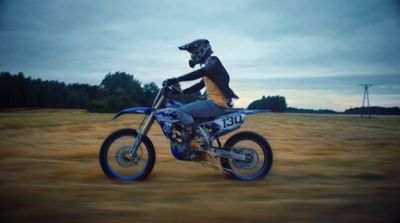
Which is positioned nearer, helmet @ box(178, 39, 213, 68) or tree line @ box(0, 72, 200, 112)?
helmet @ box(178, 39, 213, 68)

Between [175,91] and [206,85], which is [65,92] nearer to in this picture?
[175,91]

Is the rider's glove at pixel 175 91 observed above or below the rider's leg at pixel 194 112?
above

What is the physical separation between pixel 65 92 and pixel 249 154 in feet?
16.4

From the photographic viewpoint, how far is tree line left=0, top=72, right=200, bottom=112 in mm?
6539

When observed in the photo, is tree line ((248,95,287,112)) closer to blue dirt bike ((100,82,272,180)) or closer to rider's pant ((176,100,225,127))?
blue dirt bike ((100,82,272,180))

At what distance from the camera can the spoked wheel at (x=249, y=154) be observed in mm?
4824

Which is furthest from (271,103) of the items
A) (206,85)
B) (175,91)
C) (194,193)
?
(194,193)

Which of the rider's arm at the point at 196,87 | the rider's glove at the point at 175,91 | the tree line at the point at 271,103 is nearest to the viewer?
the rider's glove at the point at 175,91

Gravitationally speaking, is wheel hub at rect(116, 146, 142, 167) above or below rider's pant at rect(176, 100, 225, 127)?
below

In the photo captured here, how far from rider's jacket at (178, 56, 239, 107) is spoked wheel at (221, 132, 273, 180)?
54 centimetres

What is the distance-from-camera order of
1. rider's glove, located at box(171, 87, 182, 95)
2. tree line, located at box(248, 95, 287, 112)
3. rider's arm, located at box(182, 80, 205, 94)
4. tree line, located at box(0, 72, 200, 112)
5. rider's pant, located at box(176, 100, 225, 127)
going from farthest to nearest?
tree line, located at box(0, 72, 200, 112) < tree line, located at box(248, 95, 287, 112) < rider's arm, located at box(182, 80, 205, 94) < rider's glove, located at box(171, 87, 182, 95) < rider's pant, located at box(176, 100, 225, 127)

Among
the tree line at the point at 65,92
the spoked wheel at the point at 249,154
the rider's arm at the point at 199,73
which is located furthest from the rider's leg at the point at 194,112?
the tree line at the point at 65,92

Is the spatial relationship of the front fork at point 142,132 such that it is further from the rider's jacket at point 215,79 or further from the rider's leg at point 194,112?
the rider's jacket at point 215,79

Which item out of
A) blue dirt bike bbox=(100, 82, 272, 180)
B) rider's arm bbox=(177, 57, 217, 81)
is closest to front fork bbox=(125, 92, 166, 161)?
blue dirt bike bbox=(100, 82, 272, 180)
